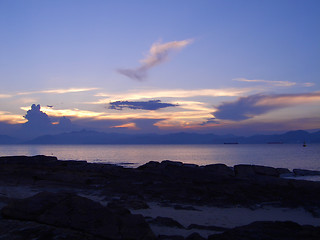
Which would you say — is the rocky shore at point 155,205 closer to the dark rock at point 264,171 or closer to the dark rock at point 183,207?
the dark rock at point 183,207

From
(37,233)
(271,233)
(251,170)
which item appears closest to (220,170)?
(251,170)

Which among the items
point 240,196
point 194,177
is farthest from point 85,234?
point 194,177

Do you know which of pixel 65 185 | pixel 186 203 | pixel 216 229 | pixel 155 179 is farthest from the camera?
pixel 155 179

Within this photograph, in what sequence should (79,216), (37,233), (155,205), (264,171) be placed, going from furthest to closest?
(264,171), (155,205), (79,216), (37,233)

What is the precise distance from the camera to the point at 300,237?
8.51m

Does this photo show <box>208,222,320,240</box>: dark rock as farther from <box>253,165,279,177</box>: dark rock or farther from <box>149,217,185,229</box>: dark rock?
<box>253,165,279,177</box>: dark rock

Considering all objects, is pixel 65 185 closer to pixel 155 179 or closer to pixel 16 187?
pixel 16 187

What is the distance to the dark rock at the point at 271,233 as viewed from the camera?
8.52 m

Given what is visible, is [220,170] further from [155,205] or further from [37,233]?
[37,233]

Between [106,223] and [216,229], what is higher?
[106,223]

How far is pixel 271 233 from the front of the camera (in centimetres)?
885

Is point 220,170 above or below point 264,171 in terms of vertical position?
above

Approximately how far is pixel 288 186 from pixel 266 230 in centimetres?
1385

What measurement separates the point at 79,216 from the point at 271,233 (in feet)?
20.5
